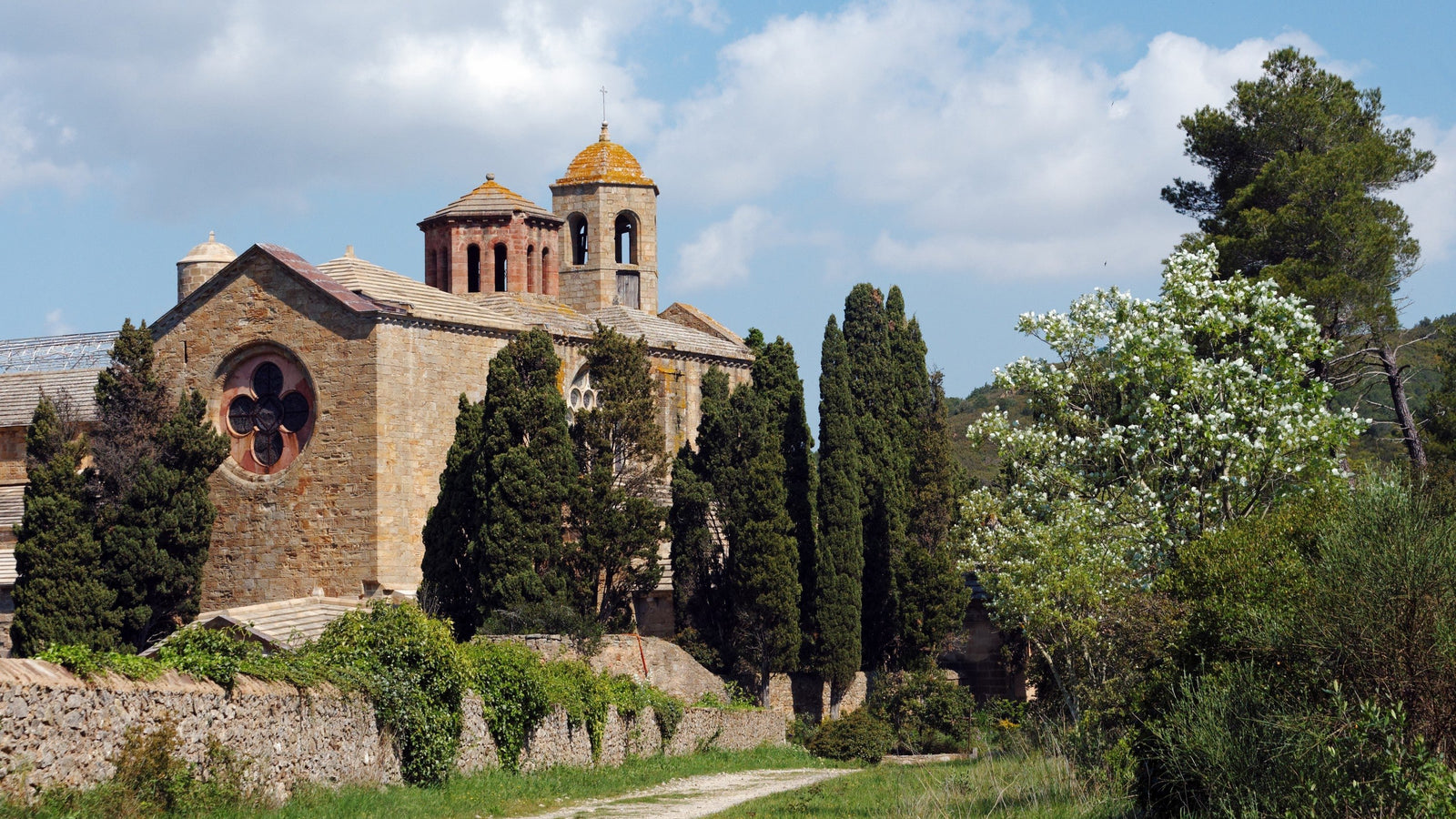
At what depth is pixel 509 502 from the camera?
1172 inches

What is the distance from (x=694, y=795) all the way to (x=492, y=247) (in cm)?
2590

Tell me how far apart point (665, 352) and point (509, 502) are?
1206 cm

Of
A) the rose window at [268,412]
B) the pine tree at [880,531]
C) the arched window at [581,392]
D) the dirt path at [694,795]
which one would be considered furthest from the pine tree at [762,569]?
the rose window at [268,412]

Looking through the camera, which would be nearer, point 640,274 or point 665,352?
point 665,352

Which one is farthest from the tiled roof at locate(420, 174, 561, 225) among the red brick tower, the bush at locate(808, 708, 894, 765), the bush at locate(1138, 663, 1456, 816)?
the bush at locate(1138, 663, 1456, 816)

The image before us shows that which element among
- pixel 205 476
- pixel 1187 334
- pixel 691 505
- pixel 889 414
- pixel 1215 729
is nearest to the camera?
pixel 1215 729

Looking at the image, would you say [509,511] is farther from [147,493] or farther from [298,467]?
[298,467]

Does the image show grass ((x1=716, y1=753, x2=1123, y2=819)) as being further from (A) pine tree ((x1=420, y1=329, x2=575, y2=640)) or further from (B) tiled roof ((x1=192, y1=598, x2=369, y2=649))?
(B) tiled roof ((x1=192, y1=598, x2=369, y2=649))

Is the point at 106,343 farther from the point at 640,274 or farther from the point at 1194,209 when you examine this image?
the point at 1194,209

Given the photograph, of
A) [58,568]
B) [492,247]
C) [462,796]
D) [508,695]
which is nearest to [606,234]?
[492,247]

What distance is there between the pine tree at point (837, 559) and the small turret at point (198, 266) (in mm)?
20649

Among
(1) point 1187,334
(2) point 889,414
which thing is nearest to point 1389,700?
(1) point 1187,334

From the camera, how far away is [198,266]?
46.4 metres

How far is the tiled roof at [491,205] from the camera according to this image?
1710 inches
